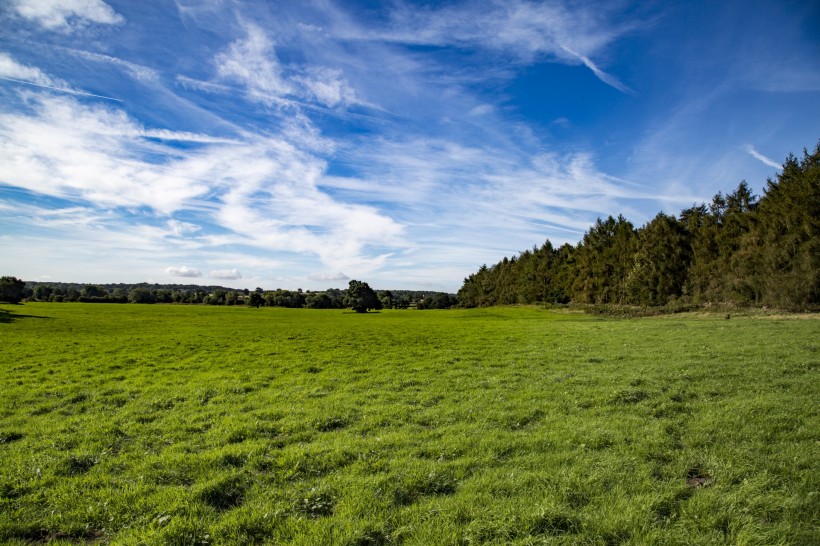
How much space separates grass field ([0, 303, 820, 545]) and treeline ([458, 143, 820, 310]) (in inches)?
2007

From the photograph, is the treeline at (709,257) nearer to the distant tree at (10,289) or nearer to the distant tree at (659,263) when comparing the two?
the distant tree at (659,263)

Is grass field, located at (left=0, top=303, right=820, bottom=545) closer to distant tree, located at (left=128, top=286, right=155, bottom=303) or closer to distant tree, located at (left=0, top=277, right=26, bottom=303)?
distant tree, located at (left=0, top=277, right=26, bottom=303)

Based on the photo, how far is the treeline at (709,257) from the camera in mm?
54906

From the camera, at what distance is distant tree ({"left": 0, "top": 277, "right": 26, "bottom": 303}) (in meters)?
104

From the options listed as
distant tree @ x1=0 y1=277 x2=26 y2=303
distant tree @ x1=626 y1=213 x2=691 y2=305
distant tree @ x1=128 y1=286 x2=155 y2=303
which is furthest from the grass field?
distant tree @ x1=128 y1=286 x2=155 y2=303

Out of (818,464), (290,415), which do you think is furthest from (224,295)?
(818,464)

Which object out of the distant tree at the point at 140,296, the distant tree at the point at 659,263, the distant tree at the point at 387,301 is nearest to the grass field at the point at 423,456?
the distant tree at the point at 659,263

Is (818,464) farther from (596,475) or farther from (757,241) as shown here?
(757,241)

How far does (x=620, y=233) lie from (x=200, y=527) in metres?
110

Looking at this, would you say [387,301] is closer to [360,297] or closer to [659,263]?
[360,297]

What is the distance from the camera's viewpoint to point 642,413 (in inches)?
482

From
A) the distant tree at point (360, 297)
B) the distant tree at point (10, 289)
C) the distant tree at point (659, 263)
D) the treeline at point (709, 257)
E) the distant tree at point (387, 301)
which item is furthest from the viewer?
the distant tree at point (387, 301)

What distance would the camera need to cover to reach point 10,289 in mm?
105500

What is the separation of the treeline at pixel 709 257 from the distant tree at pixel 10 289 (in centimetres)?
14743
